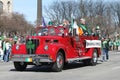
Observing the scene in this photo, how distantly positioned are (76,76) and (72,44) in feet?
11.7

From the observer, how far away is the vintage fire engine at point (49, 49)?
1761 cm

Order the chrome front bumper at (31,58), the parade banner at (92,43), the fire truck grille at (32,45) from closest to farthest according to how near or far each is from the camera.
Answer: the chrome front bumper at (31,58)
the fire truck grille at (32,45)
the parade banner at (92,43)

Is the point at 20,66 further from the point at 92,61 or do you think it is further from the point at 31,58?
the point at 92,61

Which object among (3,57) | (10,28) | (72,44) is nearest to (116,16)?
(10,28)

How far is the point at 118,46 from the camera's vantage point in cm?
4906

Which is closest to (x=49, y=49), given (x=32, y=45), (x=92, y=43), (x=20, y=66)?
(x=32, y=45)

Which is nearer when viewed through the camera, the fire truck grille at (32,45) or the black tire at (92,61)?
the fire truck grille at (32,45)

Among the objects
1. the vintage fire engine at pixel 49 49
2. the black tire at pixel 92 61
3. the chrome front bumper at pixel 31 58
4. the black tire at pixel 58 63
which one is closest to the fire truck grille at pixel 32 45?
the vintage fire engine at pixel 49 49

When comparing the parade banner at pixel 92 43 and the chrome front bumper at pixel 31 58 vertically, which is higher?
the parade banner at pixel 92 43

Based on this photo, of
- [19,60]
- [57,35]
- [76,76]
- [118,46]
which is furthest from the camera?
[118,46]

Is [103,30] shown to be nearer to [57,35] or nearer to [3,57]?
[3,57]

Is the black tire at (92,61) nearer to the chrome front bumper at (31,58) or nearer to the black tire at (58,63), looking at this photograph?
the black tire at (58,63)

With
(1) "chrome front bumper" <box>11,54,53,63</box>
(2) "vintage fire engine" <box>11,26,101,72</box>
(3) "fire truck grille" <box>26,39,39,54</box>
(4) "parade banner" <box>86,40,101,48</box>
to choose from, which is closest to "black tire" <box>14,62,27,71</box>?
(2) "vintage fire engine" <box>11,26,101,72</box>

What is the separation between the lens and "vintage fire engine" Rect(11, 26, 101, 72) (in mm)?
17609
